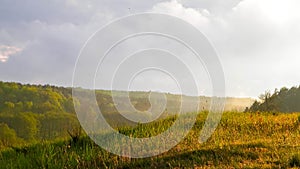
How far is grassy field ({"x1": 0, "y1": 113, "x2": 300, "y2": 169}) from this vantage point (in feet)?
39.4

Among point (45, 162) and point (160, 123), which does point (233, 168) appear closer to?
point (45, 162)

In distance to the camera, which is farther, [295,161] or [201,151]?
[201,151]

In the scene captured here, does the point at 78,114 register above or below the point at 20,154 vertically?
above

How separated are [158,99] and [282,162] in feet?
26.7

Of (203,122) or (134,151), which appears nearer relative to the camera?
(134,151)

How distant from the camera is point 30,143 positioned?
19.8 metres

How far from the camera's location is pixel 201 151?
1335cm

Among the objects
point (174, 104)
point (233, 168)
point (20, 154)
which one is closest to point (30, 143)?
point (20, 154)

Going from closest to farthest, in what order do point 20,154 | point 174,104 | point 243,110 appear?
point 20,154 < point 174,104 < point 243,110

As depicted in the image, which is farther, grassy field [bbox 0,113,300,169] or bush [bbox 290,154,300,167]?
grassy field [bbox 0,113,300,169]

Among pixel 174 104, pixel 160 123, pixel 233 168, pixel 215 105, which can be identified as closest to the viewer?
pixel 233 168

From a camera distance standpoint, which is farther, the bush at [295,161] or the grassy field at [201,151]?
the grassy field at [201,151]

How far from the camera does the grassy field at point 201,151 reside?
39.4 feet

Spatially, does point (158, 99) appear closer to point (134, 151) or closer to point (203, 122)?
point (203, 122)
